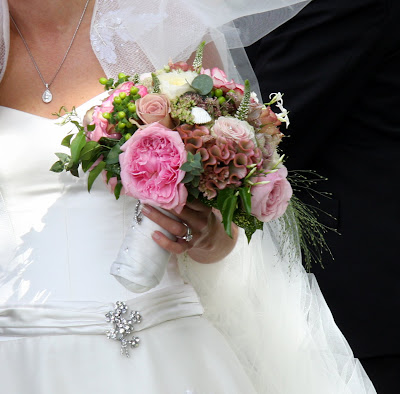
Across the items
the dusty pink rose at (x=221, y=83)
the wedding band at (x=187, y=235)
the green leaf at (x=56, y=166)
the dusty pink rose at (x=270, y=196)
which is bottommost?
the wedding band at (x=187, y=235)

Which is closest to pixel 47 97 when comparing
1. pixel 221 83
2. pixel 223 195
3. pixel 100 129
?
pixel 100 129

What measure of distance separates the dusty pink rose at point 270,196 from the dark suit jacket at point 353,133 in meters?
0.94

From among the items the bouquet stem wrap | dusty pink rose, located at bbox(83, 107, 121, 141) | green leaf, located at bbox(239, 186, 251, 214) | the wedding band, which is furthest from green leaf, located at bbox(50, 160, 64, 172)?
green leaf, located at bbox(239, 186, 251, 214)

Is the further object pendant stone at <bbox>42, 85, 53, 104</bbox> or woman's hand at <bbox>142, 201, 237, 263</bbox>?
pendant stone at <bbox>42, 85, 53, 104</bbox>

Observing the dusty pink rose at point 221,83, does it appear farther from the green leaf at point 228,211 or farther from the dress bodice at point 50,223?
the dress bodice at point 50,223

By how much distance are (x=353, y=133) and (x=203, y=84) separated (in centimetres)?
117

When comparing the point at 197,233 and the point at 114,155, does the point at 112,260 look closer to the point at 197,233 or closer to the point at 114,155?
the point at 197,233

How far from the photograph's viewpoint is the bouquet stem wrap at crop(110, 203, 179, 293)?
171 cm

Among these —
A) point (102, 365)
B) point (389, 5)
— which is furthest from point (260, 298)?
point (389, 5)

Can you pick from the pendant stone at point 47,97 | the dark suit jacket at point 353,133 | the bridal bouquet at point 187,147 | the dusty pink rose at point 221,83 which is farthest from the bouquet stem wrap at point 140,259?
the dark suit jacket at point 353,133

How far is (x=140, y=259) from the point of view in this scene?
1.72 metres

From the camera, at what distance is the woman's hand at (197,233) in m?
1.75

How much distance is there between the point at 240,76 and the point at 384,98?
0.75 metres

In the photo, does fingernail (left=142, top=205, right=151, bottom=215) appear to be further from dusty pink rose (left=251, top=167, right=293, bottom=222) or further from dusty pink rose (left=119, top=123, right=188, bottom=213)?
dusty pink rose (left=251, top=167, right=293, bottom=222)
